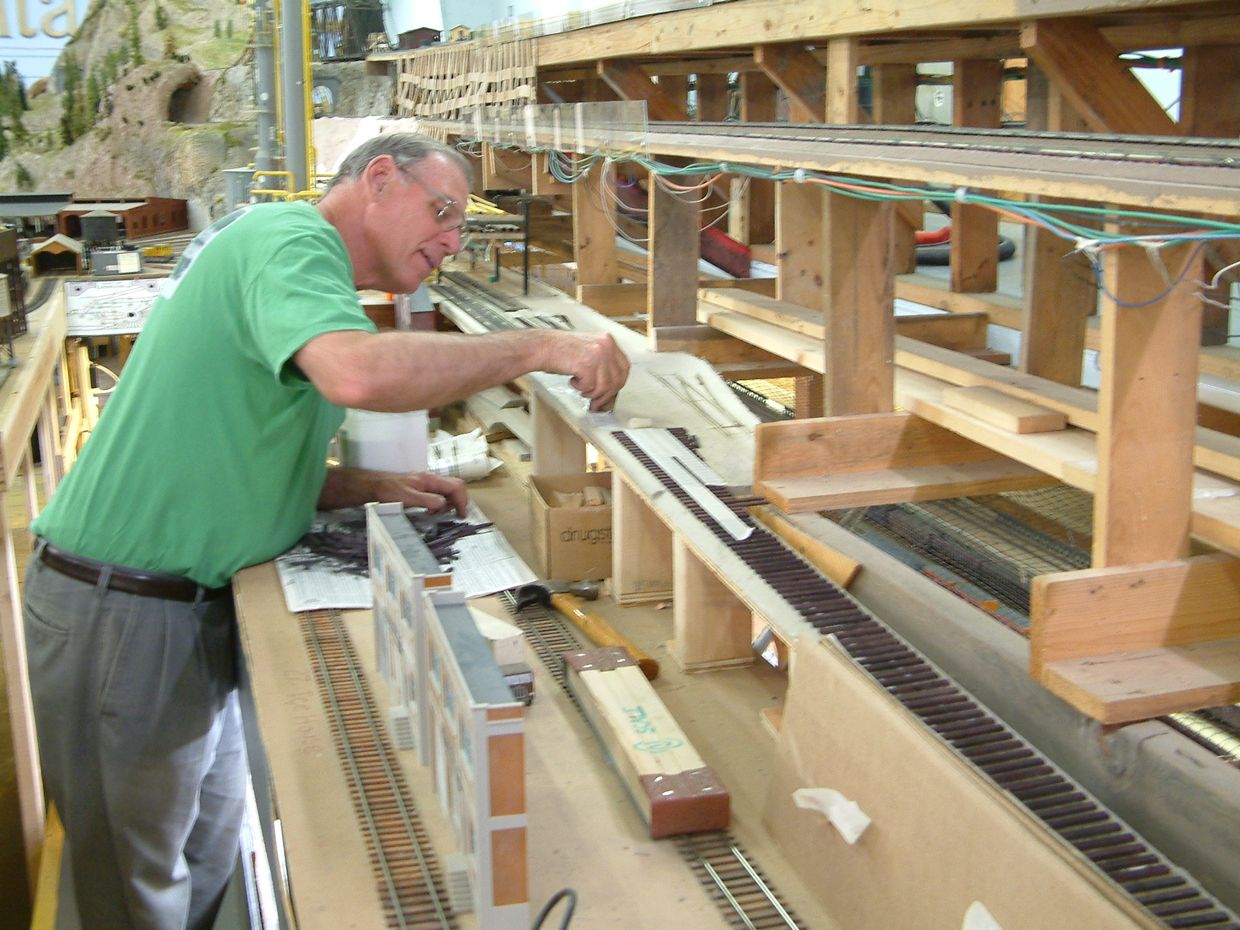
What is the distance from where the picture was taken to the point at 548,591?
3.23 meters

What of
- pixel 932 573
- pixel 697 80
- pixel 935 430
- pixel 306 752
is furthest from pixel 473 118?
pixel 306 752

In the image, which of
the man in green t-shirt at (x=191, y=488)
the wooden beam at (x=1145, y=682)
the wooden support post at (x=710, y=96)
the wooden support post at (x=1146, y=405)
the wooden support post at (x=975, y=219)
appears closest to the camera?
the wooden beam at (x=1145, y=682)

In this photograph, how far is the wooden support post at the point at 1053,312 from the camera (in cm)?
368

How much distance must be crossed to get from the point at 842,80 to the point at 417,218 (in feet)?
5.55

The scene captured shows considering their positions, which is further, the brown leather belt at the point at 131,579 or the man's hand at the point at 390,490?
the man's hand at the point at 390,490

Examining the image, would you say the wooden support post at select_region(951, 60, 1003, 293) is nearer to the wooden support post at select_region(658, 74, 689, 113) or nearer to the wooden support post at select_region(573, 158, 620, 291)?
the wooden support post at select_region(573, 158, 620, 291)

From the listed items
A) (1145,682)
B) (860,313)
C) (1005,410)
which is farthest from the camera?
(860,313)

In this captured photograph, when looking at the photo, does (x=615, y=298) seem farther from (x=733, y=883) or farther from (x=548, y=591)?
(x=733, y=883)

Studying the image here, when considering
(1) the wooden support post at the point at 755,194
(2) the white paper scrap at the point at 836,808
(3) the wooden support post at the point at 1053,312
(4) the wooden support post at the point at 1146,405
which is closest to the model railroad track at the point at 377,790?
(2) the white paper scrap at the point at 836,808

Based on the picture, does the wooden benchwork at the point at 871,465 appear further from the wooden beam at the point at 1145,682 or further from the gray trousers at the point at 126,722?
the gray trousers at the point at 126,722

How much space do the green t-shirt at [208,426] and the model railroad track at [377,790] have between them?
1.09ft

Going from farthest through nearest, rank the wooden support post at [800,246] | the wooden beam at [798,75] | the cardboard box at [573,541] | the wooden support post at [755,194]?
the wooden support post at [755,194]
the wooden beam at [798,75]
the wooden support post at [800,246]
the cardboard box at [573,541]

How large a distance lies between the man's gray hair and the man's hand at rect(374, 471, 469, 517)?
2.94ft

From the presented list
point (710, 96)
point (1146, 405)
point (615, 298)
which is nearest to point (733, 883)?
point (1146, 405)
